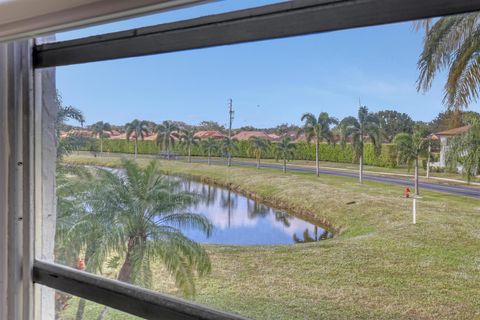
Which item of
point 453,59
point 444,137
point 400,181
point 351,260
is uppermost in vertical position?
point 453,59

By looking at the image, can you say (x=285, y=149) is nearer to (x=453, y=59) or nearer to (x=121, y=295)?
(x=453, y=59)

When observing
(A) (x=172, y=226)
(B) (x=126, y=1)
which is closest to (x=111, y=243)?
(A) (x=172, y=226)

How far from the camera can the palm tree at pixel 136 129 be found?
3.58 ft

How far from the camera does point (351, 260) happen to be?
0.83m

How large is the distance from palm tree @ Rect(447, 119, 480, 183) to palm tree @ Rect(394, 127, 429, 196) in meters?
0.05

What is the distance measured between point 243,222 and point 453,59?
63 centimetres

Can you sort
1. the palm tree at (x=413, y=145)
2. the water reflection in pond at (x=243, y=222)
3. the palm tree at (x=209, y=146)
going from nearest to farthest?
the palm tree at (x=413, y=145) → the water reflection in pond at (x=243, y=222) → the palm tree at (x=209, y=146)

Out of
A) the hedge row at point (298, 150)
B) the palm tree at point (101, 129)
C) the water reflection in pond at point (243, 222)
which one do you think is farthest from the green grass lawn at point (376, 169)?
the palm tree at point (101, 129)

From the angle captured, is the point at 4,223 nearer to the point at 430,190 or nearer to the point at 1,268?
the point at 1,268

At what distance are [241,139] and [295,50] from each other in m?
0.27

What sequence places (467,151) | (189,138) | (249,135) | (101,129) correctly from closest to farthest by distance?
(467,151) < (249,135) < (189,138) < (101,129)

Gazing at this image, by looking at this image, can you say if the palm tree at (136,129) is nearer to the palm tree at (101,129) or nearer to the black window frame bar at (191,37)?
the palm tree at (101,129)

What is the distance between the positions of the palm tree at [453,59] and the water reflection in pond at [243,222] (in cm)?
42

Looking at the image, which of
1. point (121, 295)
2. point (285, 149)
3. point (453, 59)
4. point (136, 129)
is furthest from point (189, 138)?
point (453, 59)
